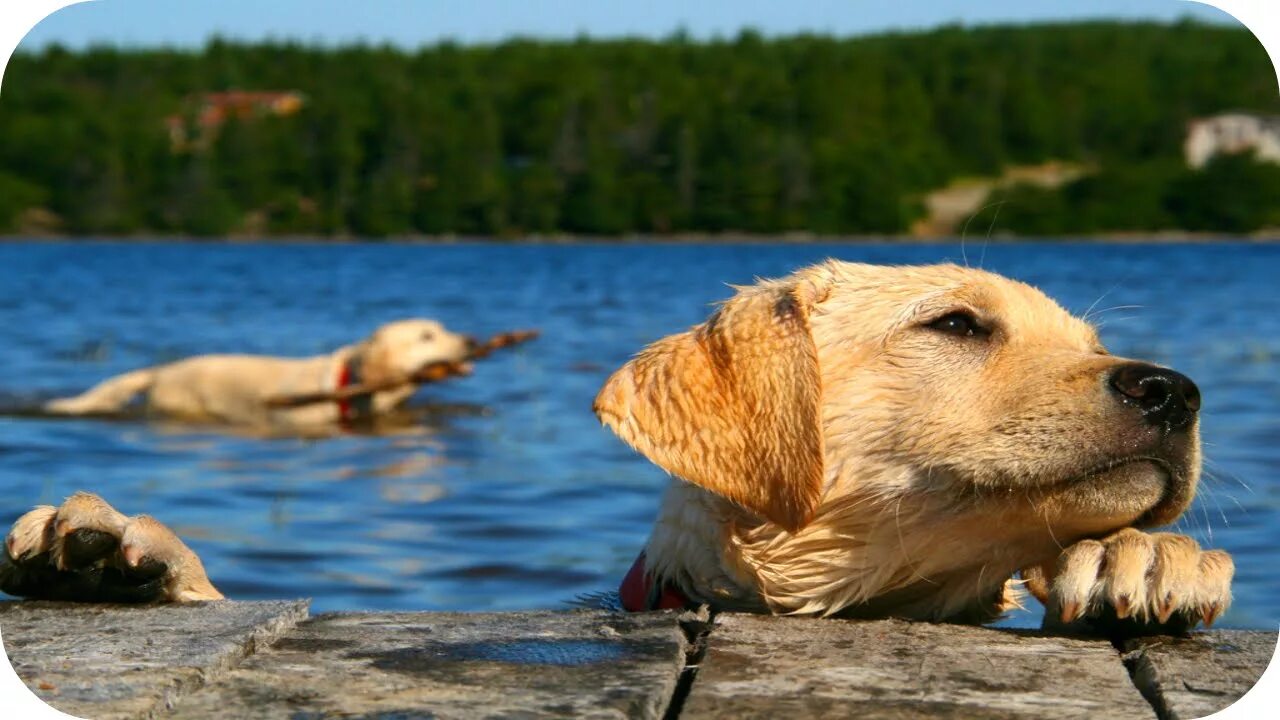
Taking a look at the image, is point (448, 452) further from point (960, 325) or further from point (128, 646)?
point (128, 646)

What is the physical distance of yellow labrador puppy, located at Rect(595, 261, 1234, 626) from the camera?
147 inches

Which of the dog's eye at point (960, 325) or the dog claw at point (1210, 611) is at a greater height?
the dog's eye at point (960, 325)

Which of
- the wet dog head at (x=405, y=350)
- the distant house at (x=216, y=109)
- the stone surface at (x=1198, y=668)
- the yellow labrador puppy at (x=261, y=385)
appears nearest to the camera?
the stone surface at (x=1198, y=668)

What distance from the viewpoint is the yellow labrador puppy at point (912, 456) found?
3.73 m

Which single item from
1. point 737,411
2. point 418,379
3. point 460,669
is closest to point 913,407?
point 737,411

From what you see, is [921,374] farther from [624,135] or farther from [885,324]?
[624,135]

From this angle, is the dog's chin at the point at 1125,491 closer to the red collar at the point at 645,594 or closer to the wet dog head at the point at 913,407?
the wet dog head at the point at 913,407

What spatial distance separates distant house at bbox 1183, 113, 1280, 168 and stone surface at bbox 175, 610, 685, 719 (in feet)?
44.2

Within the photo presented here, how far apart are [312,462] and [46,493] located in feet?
8.31

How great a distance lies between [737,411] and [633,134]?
54.0 m

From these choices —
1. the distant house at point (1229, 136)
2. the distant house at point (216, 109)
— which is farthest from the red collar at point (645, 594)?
the distant house at point (216, 109)

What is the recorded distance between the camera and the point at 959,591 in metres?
4.11

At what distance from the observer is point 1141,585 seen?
Answer: 363cm

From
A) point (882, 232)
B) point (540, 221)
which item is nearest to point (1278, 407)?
point (882, 232)
